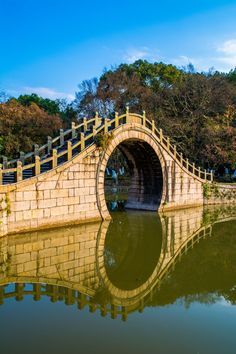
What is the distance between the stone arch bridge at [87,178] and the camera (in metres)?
12.1

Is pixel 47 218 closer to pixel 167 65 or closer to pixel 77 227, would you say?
pixel 77 227

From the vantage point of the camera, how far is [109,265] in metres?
9.60

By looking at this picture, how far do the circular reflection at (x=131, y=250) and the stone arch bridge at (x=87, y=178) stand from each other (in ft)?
5.37

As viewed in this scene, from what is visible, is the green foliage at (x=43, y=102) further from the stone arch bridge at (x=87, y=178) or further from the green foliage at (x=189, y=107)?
the stone arch bridge at (x=87, y=178)

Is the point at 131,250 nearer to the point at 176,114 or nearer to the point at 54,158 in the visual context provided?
the point at 54,158

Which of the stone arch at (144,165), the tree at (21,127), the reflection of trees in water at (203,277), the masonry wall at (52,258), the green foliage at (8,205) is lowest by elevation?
the reflection of trees in water at (203,277)

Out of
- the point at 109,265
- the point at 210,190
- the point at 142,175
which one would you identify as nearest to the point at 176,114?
the point at 210,190

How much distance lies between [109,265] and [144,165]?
11.0 metres

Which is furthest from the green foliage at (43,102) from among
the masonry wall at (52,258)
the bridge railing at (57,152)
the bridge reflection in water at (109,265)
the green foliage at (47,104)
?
the masonry wall at (52,258)

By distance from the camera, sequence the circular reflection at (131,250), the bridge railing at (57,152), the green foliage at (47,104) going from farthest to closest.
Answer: the green foliage at (47,104) → the bridge railing at (57,152) → the circular reflection at (131,250)

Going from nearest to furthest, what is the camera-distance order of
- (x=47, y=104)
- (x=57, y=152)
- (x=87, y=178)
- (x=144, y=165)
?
(x=87, y=178), (x=57, y=152), (x=144, y=165), (x=47, y=104)

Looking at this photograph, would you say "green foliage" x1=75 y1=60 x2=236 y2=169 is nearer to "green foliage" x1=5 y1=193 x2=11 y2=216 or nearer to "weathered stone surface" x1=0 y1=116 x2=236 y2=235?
"weathered stone surface" x1=0 y1=116 x2=236 y2=235

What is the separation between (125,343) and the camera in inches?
207

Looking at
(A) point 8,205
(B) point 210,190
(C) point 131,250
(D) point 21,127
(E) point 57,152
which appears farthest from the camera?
(D) point 21,127
